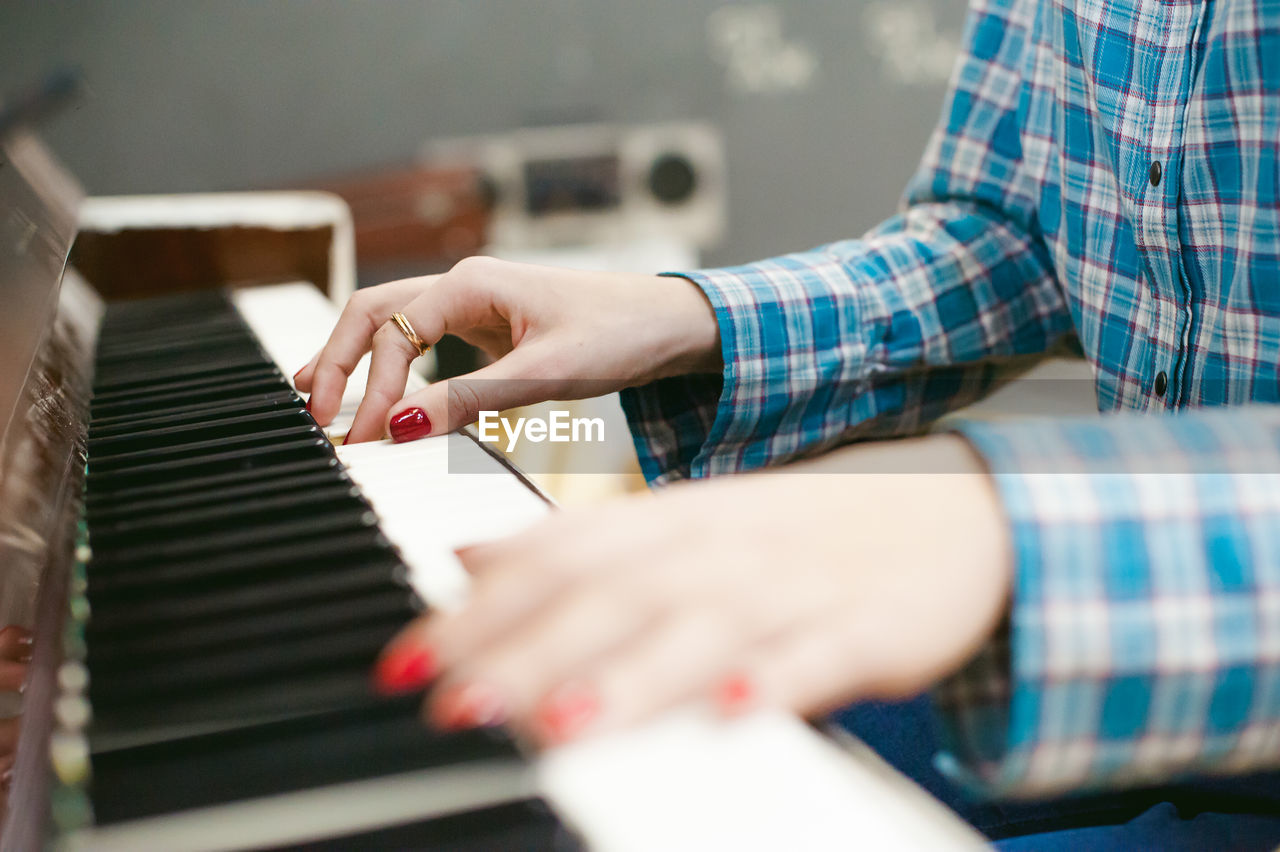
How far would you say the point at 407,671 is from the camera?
1.01 feet

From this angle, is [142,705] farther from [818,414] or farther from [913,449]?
[818,414]

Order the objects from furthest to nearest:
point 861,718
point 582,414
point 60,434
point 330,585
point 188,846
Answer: point 582,414 → point 861,718 → point 60,434 → point 330,585 → point 188,846

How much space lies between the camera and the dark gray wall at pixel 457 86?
236 centimetres

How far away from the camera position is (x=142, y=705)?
329mm

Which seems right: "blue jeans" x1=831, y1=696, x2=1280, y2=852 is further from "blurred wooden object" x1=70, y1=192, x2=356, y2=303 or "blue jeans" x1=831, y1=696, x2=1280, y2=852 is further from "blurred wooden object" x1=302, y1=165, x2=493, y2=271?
"blurred wooden object" x1=302, y1=165, x2=493, y2=271

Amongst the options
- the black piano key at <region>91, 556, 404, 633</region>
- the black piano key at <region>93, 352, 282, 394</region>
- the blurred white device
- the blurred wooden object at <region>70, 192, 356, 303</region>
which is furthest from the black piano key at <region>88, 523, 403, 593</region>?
the blurred white device

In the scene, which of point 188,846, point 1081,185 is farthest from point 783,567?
point 1081,185

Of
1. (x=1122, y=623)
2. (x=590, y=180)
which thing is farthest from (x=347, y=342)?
(x=590, y=180)

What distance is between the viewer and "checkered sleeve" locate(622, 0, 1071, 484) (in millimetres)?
761

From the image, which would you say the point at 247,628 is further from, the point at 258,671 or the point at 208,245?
the point at 208,245

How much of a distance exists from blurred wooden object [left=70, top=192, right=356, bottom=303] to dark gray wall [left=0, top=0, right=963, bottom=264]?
1.43 m

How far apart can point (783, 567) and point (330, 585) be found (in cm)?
19

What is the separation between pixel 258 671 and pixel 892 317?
0.59 m

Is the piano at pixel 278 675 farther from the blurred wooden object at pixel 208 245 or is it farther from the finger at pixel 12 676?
the blurred wooden object at pixel 208 245
